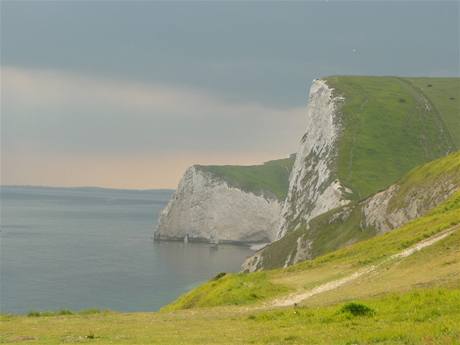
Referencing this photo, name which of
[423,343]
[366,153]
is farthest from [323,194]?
[423,343]

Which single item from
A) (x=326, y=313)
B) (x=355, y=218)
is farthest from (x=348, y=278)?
(x=355, y=218)

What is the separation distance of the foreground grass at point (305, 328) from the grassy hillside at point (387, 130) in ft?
283

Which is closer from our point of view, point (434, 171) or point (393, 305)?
point (393, 305)

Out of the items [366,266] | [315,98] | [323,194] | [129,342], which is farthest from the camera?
[315,98]

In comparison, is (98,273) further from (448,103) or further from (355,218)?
(448,103)

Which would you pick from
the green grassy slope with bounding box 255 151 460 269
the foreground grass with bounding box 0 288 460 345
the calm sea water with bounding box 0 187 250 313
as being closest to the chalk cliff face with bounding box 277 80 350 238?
the green grassy slope with bounding box 255 151 460 269

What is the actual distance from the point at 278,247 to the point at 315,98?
8045cm

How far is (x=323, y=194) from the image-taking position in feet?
381

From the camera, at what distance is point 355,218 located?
7794 cm

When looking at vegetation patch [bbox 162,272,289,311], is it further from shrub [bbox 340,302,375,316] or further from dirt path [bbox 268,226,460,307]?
shrub [bbox 340,302,375,316]

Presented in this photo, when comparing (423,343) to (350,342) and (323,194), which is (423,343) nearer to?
(350,342)

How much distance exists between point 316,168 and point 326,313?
388 feet

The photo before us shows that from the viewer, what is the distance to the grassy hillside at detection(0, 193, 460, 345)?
1728 centimetres

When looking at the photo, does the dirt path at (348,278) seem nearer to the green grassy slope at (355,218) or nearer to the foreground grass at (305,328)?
the foreground grass at (305,328)
